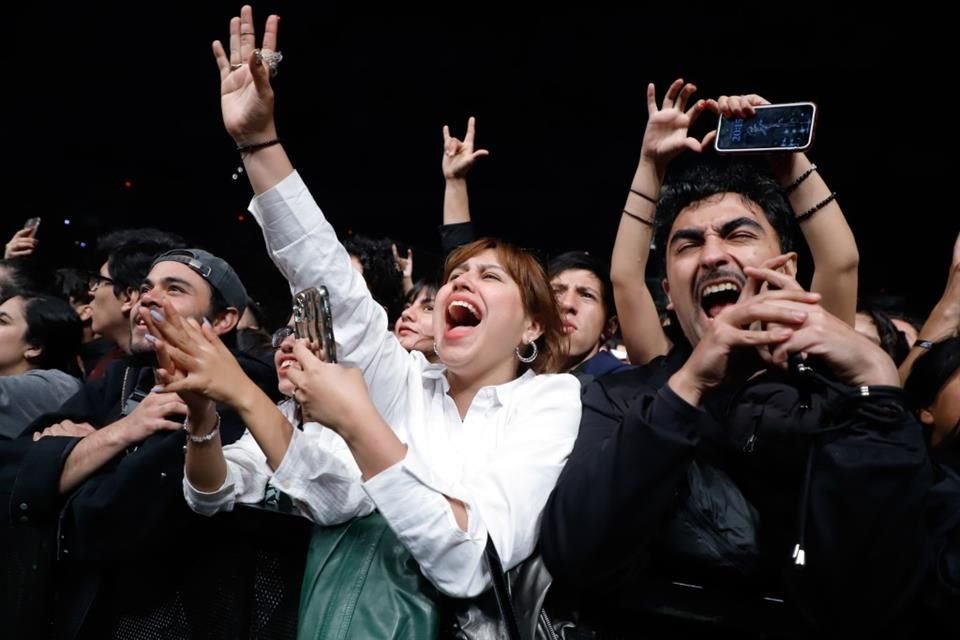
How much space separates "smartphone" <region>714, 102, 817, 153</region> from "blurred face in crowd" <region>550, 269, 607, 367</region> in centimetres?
121

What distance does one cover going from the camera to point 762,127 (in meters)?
1.72

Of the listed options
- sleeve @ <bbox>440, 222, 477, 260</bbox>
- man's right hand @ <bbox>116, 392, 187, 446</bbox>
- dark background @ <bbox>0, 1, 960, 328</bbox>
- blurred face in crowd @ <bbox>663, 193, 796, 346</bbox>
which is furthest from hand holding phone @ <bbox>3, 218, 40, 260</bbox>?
blurred face in crowd @ <bbox>663, 193, 796, 346</bbox>

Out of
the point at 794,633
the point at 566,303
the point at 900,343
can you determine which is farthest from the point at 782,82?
the point at 794,633

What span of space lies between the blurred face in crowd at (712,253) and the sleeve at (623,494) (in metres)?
0.46

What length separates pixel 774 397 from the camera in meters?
1.50

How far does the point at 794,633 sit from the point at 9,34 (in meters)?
6.59

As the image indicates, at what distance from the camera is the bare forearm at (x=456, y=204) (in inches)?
107

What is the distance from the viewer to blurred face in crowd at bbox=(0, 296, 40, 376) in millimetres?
3090

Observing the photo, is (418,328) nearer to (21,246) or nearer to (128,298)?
(128,298)

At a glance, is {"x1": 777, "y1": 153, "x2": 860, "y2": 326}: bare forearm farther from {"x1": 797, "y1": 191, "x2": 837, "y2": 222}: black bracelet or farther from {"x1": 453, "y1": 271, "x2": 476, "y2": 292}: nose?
{"x1": 453, "y1": 271, "x2": 476, "y2": 292}: nose

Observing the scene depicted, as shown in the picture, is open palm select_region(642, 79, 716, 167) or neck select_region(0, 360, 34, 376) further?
neck select_region(0, 360, 34, 376)

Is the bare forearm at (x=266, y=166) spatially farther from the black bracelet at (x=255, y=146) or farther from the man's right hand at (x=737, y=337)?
the man's right hand at (x=737, y=337)

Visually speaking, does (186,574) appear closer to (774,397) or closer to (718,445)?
(718,445)

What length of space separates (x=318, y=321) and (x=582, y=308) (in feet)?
5.09
